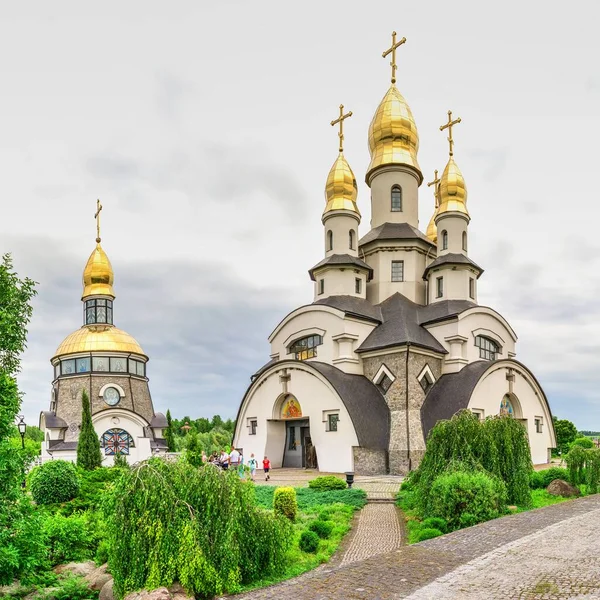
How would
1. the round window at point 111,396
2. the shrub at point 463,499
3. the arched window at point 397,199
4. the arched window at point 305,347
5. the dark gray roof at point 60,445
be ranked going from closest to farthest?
the shrub at point 463,499
the arched window at point 305,347
the arched window at point 397,199
the dark gray roof at point 60,445
the round window at point 111,396

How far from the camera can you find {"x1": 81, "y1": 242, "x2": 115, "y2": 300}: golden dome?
40.4 metres

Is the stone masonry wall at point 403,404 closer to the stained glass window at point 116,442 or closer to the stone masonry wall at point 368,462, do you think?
the stone masonry wall at point 368,462

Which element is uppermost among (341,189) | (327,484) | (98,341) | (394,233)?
(341,189)

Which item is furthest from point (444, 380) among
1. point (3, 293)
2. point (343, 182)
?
point (3, 293)

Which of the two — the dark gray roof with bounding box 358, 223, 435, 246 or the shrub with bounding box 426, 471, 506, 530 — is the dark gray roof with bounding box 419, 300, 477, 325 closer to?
the dark gray roof with bounding box 358, 223, 435, 246

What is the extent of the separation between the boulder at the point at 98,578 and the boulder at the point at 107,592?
61 centimetres

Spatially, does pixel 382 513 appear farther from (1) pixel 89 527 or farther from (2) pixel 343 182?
(2) pixel 343 182

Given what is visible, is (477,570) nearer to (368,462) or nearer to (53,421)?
(368,462)

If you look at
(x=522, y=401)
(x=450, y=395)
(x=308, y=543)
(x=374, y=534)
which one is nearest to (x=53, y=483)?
(x=308, y=543)

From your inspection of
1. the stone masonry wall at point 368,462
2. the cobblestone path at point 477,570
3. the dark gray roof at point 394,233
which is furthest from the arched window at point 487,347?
the cobblestone path at point 477,570

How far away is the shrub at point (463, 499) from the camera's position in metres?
13.4

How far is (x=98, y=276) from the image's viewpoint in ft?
134

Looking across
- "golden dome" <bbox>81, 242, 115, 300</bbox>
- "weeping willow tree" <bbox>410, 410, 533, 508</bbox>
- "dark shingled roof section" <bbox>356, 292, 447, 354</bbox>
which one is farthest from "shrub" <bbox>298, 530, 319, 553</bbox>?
"golden dome" <bbox>81, 242, 115, 300</bbox>

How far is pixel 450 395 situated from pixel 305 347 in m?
7.51
